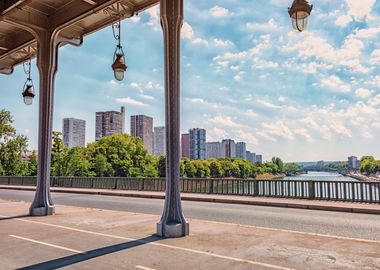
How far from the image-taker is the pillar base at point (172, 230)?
25.0ft

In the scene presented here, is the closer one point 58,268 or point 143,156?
point 58,268

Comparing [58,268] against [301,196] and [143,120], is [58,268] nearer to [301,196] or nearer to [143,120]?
[301,196]

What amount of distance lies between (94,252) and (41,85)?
7510 millimetres

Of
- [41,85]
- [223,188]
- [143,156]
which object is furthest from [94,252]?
[143,156]

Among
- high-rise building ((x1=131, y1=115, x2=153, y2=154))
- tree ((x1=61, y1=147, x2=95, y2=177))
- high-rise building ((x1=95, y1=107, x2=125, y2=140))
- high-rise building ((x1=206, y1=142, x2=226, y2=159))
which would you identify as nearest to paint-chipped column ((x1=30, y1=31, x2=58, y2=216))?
tree ((x1=61, y1=147, x2=95, y2=177))

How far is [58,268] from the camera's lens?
5.37 meters

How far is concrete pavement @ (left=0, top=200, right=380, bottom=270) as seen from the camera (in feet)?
18.2

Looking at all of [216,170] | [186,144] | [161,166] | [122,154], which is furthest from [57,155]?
[186,144]

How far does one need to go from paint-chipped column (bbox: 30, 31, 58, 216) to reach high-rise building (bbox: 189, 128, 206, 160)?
153233mm

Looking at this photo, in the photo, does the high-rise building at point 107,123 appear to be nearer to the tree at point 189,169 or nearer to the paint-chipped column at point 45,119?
the tree at point 189,169

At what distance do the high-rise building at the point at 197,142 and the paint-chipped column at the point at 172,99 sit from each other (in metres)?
157

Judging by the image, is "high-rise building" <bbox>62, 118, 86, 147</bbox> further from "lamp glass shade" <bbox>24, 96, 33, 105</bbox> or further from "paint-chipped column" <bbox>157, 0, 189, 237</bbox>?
"paint-chipped column" <bbox>157, 0, 189, 237</bbox>

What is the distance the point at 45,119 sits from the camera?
11.6m

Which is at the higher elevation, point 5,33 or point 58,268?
point 5,33
